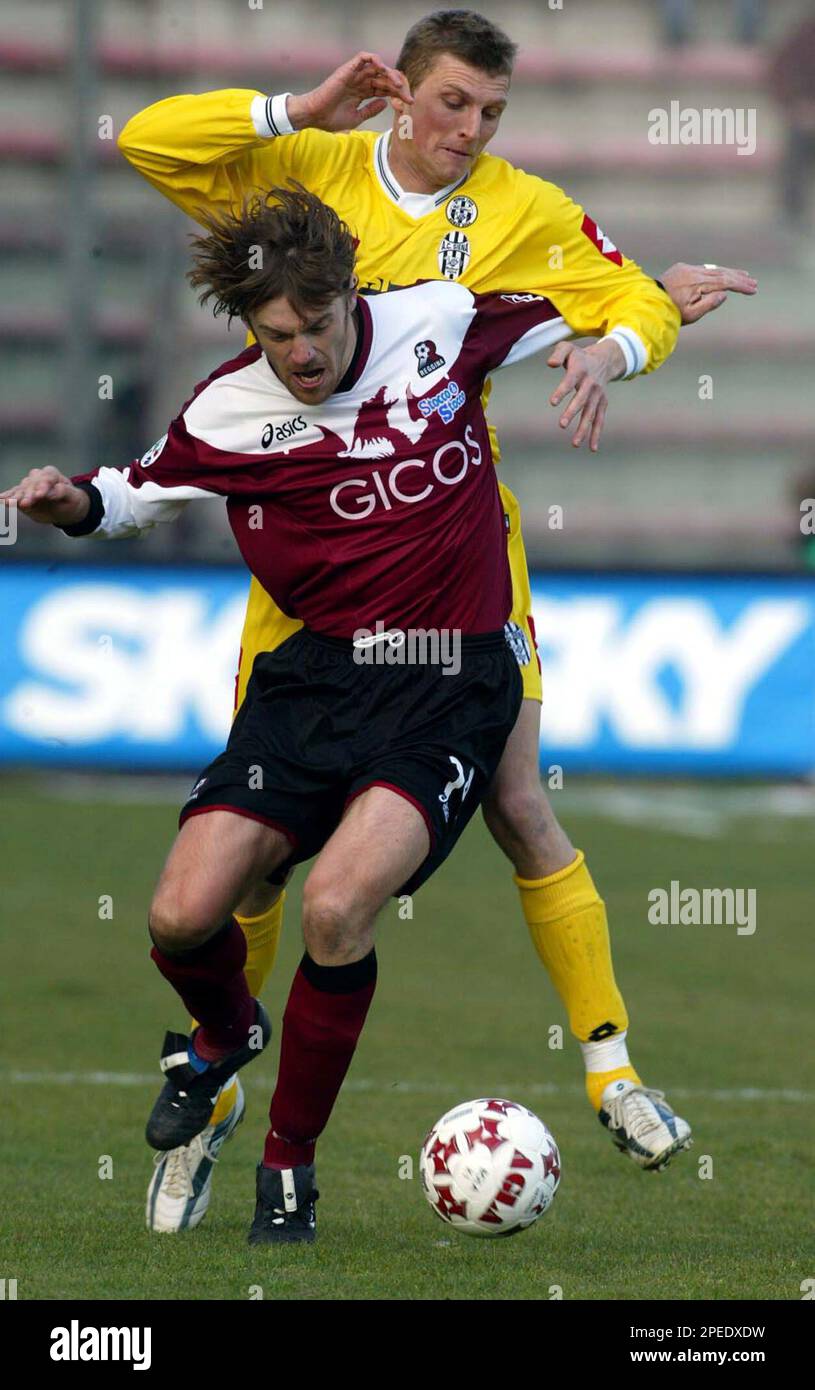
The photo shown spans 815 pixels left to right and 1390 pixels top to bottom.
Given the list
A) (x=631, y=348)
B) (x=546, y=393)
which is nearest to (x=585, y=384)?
(x=631, y=348)

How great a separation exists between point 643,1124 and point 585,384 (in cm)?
168

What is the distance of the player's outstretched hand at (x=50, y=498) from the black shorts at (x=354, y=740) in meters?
0.57

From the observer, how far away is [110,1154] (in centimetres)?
573

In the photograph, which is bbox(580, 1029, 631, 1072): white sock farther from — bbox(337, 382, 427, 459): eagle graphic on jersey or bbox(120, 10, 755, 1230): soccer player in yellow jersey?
bbox(337, 382, 427, 459): eagle graphic on jersey

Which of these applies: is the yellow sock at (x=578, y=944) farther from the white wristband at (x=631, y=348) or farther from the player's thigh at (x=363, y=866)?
the white wristband at (x=631, y=348)

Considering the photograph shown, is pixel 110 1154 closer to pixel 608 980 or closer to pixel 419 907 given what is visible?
pixel 608 980

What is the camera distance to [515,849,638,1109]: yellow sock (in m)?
5.27

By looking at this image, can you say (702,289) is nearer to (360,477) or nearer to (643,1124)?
(360,477)

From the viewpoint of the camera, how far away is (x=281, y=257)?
455cm

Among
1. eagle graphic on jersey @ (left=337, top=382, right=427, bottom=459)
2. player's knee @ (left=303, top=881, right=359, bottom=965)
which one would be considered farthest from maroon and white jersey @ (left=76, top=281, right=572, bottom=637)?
player's knee @ (left=303, top=881, right=359, bottom=965)

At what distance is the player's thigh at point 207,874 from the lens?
464cm

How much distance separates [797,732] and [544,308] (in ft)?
26.9

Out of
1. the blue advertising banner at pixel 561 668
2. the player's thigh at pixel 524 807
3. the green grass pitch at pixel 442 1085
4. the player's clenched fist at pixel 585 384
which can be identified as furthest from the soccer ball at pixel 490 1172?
the blue advertising banner at pixel 561 668
